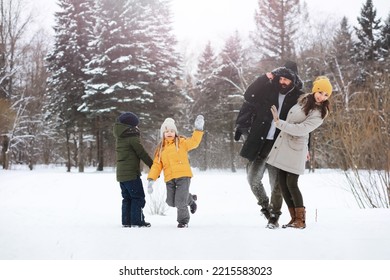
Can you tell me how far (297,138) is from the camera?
3.93 metres

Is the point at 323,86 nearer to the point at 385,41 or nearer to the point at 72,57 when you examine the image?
the point at 385,41

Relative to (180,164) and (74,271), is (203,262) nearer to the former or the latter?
(74,271)

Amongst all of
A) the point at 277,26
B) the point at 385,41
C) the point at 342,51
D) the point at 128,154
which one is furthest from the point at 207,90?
the point at 128,154

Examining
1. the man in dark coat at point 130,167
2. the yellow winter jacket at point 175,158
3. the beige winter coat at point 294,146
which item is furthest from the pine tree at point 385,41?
the man in dark coat at point 130,167

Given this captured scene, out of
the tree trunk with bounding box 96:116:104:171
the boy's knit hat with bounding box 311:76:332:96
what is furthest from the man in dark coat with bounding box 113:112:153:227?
the tree trunk with bounding box 96:116:104:171

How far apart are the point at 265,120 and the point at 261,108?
14 cm

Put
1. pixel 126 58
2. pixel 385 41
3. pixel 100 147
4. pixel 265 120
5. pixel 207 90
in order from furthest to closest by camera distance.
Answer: pixel 207 90 < pixel 100 147 < pixel 126 58 < pixel 385 41 < pixel 265 120

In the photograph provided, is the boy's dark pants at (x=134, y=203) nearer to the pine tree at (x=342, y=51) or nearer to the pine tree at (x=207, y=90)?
the pine tree at (x=342, y=51)

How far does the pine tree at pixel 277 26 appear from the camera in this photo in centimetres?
2073

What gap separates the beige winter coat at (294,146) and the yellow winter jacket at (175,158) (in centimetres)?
84

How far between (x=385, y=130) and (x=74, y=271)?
5.40m

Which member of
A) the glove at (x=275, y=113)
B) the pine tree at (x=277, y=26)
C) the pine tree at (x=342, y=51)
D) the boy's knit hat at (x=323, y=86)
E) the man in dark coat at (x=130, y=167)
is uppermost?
the pine tree at (x=277, y=26)

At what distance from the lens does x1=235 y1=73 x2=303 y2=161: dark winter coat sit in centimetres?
417

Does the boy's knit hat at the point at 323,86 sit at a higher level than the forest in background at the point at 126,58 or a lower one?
lower
